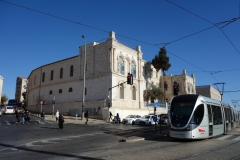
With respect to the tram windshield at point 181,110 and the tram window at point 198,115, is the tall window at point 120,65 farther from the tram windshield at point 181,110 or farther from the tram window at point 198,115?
the tram window at point 198,115

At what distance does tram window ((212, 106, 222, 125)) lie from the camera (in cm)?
1454

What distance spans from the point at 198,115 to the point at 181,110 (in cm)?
104

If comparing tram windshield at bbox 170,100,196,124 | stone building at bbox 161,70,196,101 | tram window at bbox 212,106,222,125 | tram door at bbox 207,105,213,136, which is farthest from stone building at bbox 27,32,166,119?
tram door at bbox 207,105,213,136

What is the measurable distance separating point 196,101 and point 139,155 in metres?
6.42

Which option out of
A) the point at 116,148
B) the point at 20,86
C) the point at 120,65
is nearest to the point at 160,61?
the point at 120,65

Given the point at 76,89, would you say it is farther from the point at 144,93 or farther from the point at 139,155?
the point at 139,155

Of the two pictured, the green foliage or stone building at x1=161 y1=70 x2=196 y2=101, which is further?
stone building at x1=161 y1=70 x2=196 y2=101

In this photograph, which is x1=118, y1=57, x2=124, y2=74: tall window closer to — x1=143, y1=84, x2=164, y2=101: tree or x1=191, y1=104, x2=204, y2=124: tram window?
x1=143, y1=84, x2=164, y2=101: tree

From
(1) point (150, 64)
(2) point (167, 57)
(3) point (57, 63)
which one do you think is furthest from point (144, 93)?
(3) point (57, 63)

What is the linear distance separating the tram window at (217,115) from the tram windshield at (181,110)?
252cm

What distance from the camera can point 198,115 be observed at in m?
12.8

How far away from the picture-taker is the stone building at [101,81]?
35.4 m

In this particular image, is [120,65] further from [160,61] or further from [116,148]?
[116,148]

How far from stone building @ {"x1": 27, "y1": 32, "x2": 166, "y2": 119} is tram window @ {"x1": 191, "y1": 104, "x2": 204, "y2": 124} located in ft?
64.3
